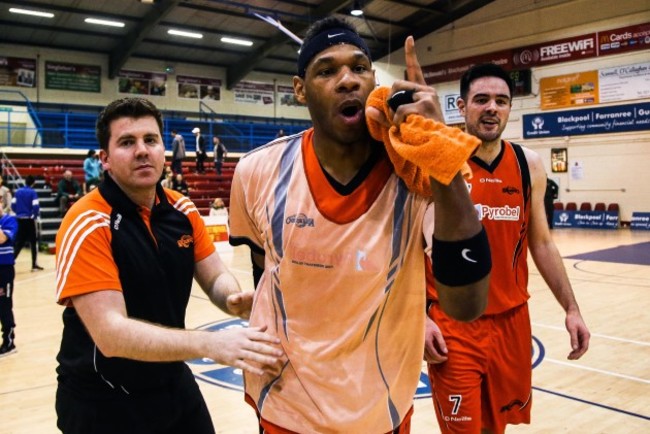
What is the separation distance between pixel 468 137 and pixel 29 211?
1268 cm

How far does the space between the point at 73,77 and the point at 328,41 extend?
87.6ft

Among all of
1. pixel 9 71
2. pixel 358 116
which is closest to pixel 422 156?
pixel 358 116

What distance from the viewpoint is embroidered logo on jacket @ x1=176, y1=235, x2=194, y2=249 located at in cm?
274

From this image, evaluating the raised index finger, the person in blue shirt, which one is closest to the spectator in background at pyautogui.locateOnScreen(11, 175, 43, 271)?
the person in blue shirt

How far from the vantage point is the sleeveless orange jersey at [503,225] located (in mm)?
3156

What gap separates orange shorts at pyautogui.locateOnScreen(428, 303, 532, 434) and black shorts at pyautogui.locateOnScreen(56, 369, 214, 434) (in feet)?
4.21

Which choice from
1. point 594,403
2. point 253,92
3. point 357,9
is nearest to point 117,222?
point 594,403

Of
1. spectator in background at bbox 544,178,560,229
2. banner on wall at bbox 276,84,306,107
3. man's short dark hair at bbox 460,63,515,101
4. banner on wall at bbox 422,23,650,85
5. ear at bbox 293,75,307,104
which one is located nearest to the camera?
ear at bbox 293,75,307,104

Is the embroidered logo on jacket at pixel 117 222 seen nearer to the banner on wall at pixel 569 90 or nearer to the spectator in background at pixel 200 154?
the spectator in background at pixel 200 154

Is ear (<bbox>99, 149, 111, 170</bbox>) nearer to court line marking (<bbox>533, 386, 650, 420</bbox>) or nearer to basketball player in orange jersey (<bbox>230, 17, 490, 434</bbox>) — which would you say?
basketball player in orange jersey (<bbox>230, 17, 490, 434</bbox>)

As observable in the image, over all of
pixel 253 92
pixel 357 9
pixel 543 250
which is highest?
pixel 357 9

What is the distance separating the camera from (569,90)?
71.1 ft

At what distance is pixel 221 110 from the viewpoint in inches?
1161

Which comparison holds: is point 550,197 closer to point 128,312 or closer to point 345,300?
point 128,312
